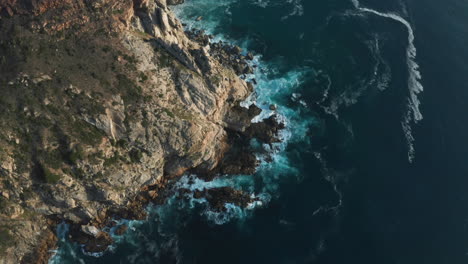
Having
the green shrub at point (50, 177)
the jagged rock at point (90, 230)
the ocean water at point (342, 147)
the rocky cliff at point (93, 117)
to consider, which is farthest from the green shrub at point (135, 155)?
the jagged rock at point (90, 230)

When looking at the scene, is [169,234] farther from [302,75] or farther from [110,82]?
[302,75]

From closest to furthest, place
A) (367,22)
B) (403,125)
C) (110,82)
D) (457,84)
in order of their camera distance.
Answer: (110,82)
(403,125)
(457,84)
(367,22)

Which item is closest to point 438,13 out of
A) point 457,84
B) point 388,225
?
point 457,84

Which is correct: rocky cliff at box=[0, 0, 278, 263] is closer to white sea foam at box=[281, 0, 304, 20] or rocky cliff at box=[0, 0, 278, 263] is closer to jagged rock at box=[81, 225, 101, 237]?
jagged rock at box=[81, 225, 101, 237]

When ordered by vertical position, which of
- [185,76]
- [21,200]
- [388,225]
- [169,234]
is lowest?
[388,225]

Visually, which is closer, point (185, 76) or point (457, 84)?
point (185, 76)

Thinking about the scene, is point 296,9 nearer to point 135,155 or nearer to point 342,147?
point 342,147

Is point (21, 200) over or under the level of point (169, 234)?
over

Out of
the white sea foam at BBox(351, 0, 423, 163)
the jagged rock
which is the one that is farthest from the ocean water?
the jagged rock
